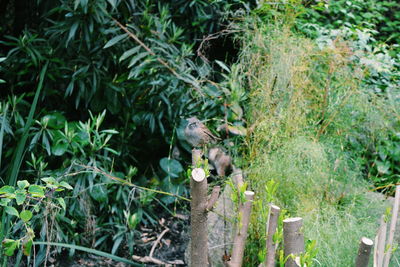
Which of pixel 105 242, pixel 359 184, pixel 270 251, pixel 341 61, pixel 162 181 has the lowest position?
pixel 105 242

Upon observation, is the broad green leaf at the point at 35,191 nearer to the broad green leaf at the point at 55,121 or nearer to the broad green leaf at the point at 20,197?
the broad green leaf at the point at 20,197

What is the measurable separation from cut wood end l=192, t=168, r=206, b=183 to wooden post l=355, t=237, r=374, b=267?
1.53ft

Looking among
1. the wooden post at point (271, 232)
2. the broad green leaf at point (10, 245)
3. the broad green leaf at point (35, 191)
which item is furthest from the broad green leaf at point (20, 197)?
the wooden post at point (271, 232)

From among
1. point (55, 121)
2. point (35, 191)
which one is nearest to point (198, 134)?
point (35, 191)

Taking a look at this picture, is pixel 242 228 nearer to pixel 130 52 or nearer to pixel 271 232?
pixel 271 232

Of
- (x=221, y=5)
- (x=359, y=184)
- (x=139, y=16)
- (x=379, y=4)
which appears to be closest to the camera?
(x=359, y=184)

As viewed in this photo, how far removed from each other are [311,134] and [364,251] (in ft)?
4.39

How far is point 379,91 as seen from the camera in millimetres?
2820

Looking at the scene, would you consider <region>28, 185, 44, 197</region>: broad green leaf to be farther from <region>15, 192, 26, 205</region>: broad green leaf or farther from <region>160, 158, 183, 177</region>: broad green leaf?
<region>160, 158, 183, 177</region>: broad green leaf

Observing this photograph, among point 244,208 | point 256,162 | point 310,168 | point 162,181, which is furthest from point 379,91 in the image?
point 244,208

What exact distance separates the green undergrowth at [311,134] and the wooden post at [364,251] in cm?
62

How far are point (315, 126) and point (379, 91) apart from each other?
579 mm

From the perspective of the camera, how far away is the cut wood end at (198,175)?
4.22 feet

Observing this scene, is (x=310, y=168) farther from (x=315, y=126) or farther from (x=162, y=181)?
(x=162, y=181)
